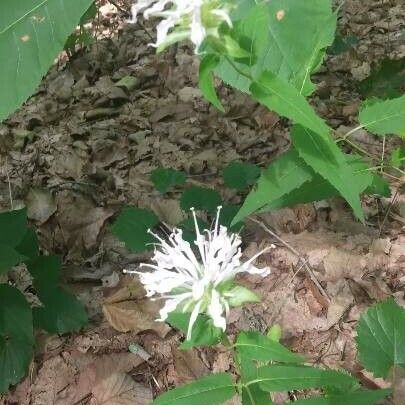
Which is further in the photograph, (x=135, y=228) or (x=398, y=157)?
(x=135, y=228)

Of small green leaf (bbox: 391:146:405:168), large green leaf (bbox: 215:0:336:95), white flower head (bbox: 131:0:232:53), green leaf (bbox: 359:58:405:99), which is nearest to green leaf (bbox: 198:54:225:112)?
white flower head (bbox: 131:0:232:53)

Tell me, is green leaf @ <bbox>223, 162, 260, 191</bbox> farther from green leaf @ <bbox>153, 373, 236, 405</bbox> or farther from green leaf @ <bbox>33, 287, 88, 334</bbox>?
green leaf @ <bbox>153, 373, 236, 405</bbox>

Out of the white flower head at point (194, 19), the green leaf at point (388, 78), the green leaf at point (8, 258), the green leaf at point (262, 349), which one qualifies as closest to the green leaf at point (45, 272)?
the green leaf at point (8, 258)

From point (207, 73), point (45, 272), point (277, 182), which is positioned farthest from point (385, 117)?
point (45, 272)

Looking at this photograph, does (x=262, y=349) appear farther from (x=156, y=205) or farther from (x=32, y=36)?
(x=156, y=205)

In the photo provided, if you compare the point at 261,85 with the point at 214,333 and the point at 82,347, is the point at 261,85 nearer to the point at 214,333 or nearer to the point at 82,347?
the point at 214,333

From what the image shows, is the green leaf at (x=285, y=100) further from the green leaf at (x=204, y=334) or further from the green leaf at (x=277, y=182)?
the green leaf at (x=204, y=334)
